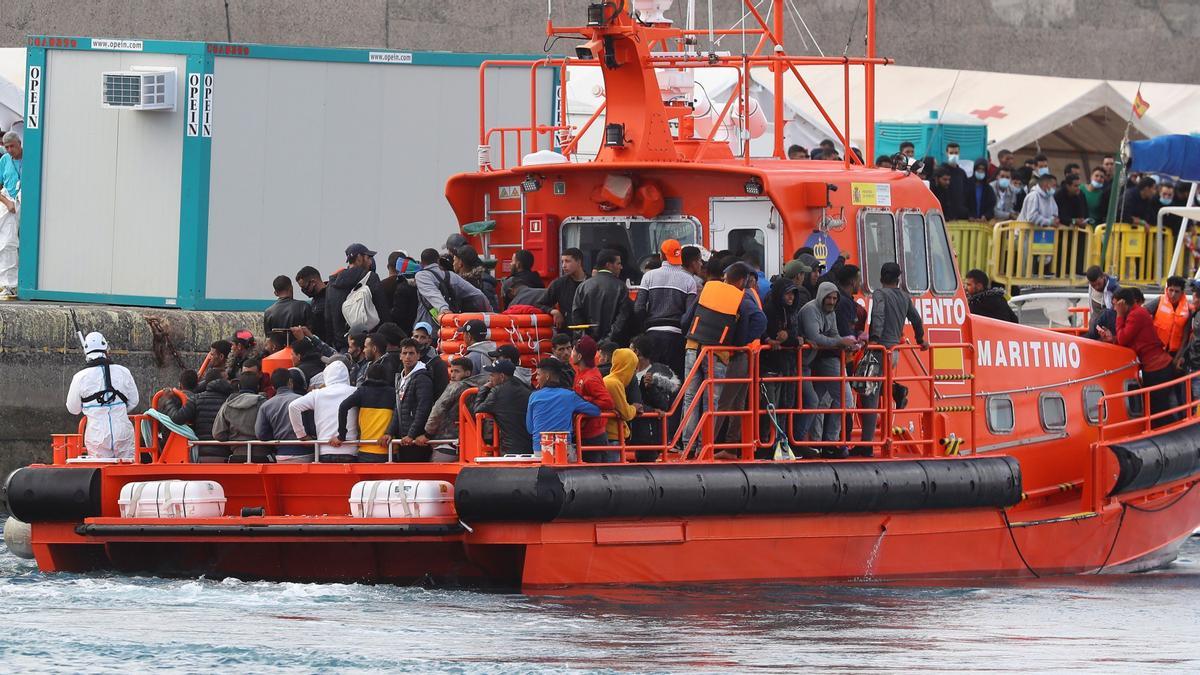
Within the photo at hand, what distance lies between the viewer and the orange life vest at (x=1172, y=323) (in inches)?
580

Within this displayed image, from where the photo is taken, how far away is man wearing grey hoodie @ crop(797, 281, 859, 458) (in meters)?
12.3

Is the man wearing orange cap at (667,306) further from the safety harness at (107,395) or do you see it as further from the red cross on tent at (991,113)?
the red cross on tent at (991,113)

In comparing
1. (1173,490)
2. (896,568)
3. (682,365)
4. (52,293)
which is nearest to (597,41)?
(682,365)

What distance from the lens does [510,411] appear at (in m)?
11.8

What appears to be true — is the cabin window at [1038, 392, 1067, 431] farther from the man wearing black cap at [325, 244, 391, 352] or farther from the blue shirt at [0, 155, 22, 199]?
the blue shirt at [0, 155, 22, 199]

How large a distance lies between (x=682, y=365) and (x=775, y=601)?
1.75 meters

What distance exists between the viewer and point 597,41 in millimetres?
13484

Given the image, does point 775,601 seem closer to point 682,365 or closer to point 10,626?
point 682,365

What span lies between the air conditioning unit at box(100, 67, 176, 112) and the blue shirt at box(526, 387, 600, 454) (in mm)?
7848

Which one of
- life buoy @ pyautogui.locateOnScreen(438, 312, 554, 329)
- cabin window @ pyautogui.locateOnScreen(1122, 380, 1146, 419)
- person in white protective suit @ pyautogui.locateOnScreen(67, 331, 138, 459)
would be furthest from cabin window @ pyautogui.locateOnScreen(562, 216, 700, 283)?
cabin window @ pyautogui.locateOnScreen(1122, 380, 1146, 419)

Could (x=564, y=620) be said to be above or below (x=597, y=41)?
below

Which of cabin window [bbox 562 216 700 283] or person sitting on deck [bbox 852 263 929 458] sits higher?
cabin window [bbox 562 216 700 283]

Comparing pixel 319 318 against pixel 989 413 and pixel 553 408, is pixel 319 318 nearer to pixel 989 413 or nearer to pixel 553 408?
pixel 553 408

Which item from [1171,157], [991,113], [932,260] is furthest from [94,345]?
[991,113]
